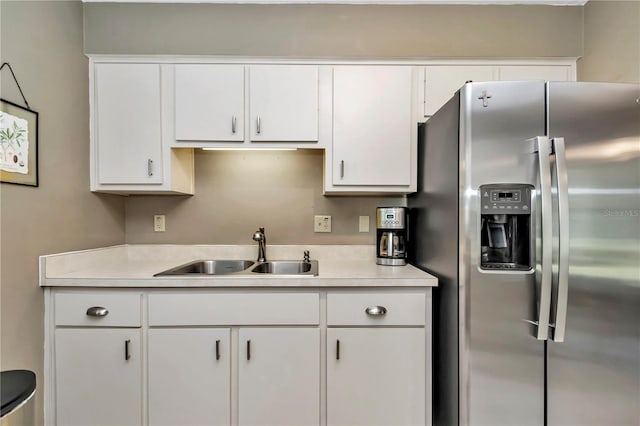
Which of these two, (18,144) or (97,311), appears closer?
(18,144)

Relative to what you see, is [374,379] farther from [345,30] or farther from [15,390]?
[345,30]

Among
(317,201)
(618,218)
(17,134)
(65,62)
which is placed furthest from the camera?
(317,201)

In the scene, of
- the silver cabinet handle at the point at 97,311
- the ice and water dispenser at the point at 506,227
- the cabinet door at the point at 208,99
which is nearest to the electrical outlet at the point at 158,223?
the cabinet door at the point at 208,99

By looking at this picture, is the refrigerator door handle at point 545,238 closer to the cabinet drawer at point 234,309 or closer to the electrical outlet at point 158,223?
the cabinet drawer at point 234,309

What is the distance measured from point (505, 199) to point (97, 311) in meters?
1.94

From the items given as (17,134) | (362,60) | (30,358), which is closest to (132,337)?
(30,358)

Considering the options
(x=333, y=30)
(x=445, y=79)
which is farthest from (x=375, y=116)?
(x=333, y=30)

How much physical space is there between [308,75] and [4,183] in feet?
5.09

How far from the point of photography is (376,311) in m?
1.53

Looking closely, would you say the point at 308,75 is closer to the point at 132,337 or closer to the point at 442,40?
the point at 442,40

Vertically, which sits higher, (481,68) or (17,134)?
(481,68)

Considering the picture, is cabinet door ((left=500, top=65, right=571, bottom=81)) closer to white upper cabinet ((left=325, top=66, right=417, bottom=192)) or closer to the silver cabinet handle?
white upper cabinet ((left=325, top=66, right=417, bottom=192))

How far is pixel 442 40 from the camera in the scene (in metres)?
1.95

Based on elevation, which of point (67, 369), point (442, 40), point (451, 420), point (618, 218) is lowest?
point (451, 420)
